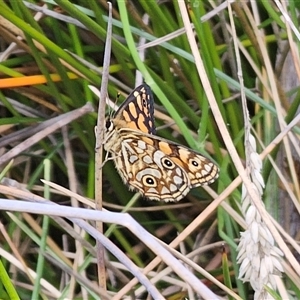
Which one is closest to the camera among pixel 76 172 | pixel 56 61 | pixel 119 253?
pixel 119 253

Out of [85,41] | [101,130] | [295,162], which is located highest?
[85,41]

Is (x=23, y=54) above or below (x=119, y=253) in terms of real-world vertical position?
above

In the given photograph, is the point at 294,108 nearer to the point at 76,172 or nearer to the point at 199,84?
the point at 199,84

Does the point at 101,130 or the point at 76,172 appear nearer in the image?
the point at 101,130

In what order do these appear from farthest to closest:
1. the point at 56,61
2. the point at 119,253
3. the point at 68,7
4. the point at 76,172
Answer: the point at 76,172
the point at 56,61
the point at 68,7
the point at 119,253

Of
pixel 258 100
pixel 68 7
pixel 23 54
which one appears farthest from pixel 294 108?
pixel 23 54

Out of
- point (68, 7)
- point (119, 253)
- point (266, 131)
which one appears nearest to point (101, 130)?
point (119, 253)

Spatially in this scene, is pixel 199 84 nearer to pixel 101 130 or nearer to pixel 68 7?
pixel 68 7
